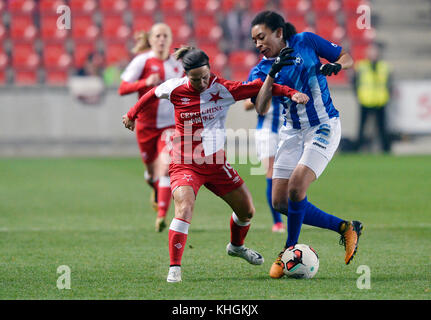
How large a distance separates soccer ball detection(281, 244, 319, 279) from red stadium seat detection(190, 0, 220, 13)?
53.4 ft

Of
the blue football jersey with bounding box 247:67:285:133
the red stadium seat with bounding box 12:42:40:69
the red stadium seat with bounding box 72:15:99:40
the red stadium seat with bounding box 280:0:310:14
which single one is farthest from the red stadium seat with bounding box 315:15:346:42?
the blue football jersey with bounding box 247:67:285:133

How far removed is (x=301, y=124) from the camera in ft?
19.8

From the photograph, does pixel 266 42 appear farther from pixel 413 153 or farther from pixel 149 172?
pixel 413 153

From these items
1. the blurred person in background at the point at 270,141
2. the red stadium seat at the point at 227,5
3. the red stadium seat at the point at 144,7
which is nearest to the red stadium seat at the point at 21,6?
the red stadium seat at the point at 144,7

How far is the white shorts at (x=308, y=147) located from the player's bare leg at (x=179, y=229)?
33.1 inches

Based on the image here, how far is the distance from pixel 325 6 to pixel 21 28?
8080 millimetres

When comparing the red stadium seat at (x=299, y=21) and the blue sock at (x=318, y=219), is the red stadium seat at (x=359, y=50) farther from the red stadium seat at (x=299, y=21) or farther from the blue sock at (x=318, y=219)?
the blue sock at (x=318, y=219)

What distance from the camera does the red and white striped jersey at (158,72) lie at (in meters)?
8.49

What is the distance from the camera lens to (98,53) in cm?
2022

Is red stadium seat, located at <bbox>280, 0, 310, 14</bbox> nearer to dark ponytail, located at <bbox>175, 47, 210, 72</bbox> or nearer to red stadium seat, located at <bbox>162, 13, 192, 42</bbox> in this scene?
red stadium seat, located at <bbox>162, 13, 192, 42</bbox>

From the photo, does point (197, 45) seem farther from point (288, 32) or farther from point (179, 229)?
point (179, 229)
